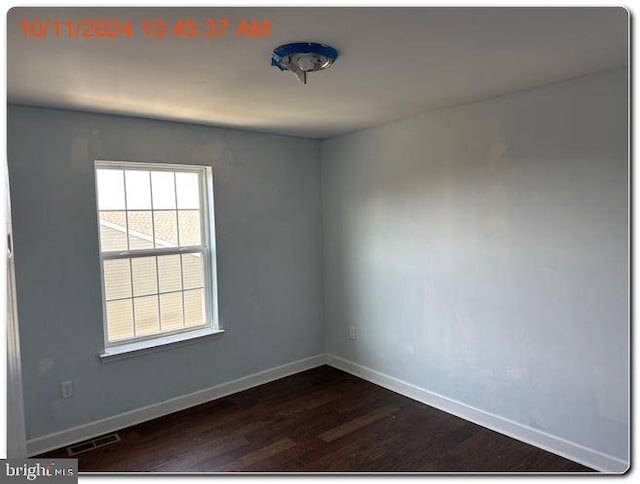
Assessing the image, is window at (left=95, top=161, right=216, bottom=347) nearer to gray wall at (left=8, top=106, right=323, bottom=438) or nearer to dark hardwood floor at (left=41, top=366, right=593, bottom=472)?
gray wall at (left=8, top=106, right=323, bottom=438)

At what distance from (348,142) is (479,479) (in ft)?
8.79

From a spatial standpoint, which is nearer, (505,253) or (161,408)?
(505,253)

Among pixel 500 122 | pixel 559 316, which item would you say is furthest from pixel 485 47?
pixel 559 316

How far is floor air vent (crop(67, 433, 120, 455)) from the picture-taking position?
9.29 ft

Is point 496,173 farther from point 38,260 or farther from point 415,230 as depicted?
point 38,260

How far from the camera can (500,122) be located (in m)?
2.83

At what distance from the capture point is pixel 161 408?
3322 millimetres
